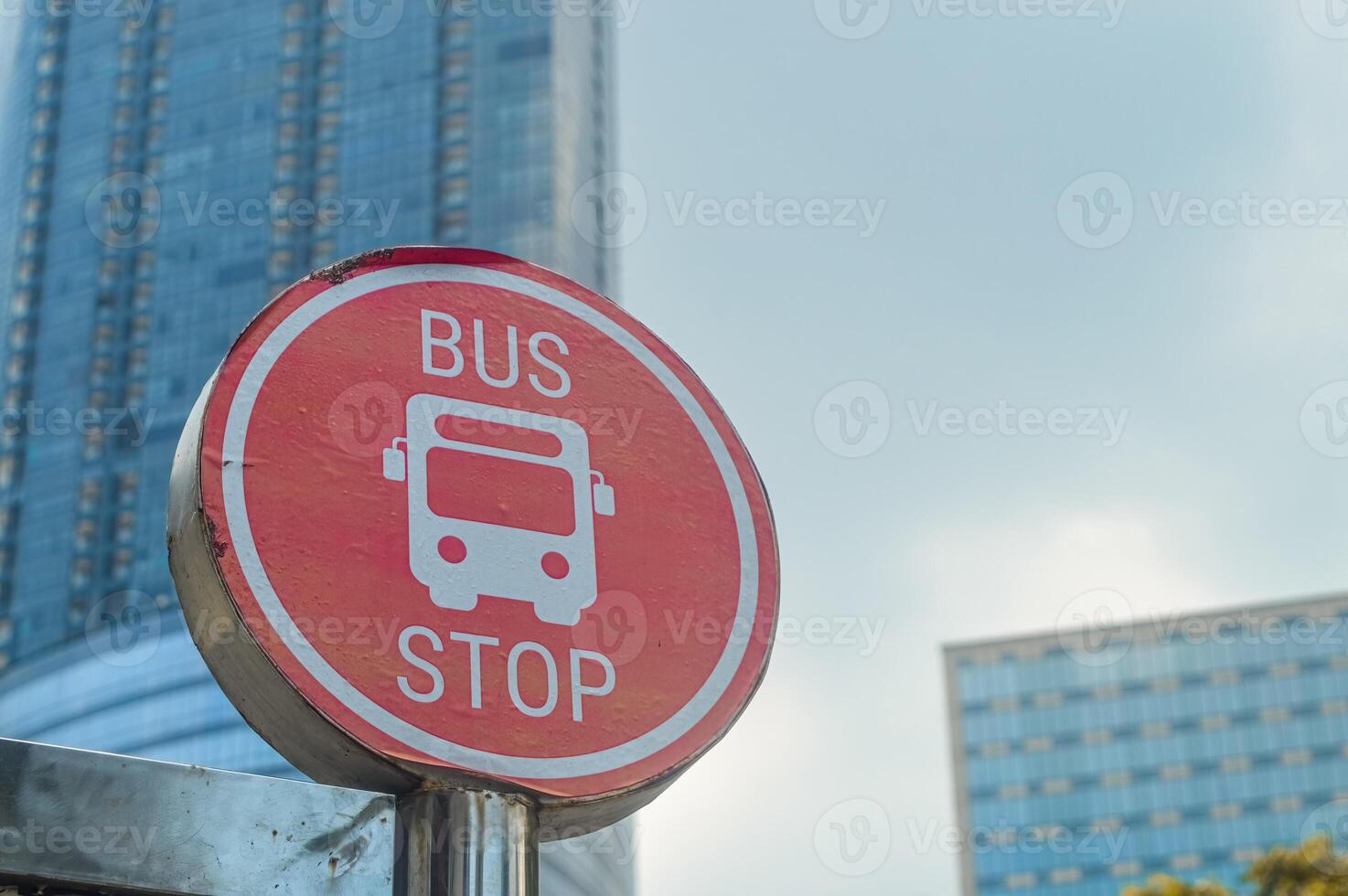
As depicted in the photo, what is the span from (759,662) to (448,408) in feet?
2.41

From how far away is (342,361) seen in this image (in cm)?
306

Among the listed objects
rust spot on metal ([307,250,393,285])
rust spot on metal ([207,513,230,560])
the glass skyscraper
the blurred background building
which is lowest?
rust spot on metal ([207,513,230,560])

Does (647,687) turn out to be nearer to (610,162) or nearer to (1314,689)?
(610,162)

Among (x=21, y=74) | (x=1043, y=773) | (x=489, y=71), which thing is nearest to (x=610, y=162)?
(x=489, y=71)

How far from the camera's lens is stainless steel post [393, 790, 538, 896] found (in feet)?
8.91

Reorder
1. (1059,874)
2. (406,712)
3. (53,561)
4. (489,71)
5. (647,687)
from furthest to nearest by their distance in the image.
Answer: (1059,874)
(489,71)
(53,561)
(647,687)
(406,712)

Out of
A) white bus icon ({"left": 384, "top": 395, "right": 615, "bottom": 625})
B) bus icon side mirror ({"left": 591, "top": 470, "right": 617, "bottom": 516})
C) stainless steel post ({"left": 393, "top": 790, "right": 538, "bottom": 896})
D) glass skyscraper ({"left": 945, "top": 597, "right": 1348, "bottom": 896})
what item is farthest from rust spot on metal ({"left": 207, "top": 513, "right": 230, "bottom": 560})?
glass skyscraper ({"left": 945, "top": 597, "right": 1348, "bottom": 896})

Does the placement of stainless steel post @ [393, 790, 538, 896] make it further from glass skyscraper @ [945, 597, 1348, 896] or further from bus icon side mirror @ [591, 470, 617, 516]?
glass skyscraper @ [945, 597, 1348, 896]

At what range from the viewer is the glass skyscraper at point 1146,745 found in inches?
3711

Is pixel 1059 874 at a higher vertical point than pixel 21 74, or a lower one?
lower

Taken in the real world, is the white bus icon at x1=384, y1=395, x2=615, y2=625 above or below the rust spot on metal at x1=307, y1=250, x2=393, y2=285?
below

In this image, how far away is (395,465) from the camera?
2.99 metres

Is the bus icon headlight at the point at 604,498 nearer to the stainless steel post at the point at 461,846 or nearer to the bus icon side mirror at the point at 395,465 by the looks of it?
the bus icon side mirror at the point at 395,465

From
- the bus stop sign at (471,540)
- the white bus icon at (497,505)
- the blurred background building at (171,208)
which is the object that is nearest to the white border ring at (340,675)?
the bus stop sign at (471,540)
